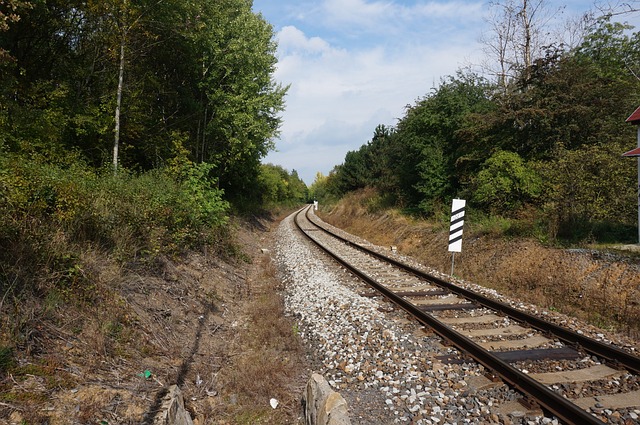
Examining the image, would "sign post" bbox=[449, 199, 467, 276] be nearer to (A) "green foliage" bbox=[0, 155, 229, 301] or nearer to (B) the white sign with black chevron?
(B) the white sign with black chevron

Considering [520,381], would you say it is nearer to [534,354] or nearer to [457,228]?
[534,354]

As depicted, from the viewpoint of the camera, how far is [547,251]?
986 cm

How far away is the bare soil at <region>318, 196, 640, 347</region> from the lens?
702 cm

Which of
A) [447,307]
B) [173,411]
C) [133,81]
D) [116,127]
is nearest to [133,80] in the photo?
[133,81]

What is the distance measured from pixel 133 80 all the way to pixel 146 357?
1250 cm

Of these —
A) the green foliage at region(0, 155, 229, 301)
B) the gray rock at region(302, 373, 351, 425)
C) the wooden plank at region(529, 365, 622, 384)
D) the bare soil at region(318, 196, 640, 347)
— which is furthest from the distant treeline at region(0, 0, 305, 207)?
the bare soil at region(318, 196, 640, 347)

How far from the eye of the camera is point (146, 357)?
474 centimetres

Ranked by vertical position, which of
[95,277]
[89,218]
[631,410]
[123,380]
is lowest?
[631,410]

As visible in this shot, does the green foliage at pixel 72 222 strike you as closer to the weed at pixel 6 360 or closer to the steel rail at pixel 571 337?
the weed at pixel 6 360

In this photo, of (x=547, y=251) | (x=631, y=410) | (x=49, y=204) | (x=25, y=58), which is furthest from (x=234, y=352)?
(x=25, y=58)

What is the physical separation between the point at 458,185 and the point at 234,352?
15.9 m

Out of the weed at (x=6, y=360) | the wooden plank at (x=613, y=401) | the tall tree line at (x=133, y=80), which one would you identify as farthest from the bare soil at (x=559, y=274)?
the tall tree line at (x=133, y=80)

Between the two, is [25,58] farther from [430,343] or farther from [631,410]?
[631,410]

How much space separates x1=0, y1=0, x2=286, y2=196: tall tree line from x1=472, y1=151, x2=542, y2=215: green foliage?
387 inches
